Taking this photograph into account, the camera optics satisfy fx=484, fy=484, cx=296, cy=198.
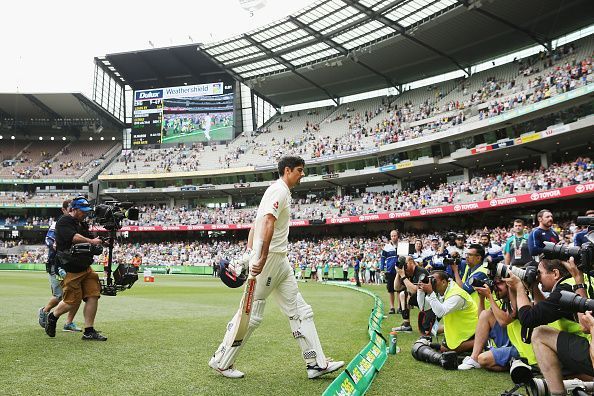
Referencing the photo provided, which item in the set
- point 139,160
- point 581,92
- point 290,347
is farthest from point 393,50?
point 290,347

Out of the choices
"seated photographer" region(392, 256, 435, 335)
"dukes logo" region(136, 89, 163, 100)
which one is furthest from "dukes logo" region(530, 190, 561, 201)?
"dukes logo" region(136, 89, 163, 100)

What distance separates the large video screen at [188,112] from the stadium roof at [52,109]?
603cm

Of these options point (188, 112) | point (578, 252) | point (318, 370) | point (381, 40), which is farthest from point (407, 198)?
point (578, 252)

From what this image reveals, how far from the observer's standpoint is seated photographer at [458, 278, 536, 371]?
207 inches

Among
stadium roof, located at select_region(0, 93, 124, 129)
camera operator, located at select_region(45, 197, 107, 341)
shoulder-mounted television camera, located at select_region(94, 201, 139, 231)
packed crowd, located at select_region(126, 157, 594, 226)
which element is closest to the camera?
shoulder-mounted television camera, located at select_region(94, 201, 139, 231)

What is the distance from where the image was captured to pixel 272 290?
18.0 feet

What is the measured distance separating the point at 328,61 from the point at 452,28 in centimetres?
1317

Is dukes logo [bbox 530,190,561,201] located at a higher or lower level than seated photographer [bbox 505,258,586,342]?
higher

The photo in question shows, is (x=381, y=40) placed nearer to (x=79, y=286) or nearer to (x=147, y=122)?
(x=147, y=122)

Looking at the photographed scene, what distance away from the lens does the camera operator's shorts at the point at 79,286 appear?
7.30 meters

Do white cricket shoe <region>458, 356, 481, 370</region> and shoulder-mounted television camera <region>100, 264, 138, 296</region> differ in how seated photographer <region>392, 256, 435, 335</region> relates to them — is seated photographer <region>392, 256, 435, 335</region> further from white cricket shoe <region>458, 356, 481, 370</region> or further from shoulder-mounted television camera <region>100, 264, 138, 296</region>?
shoulder-mounted television camera <region>100, 264, 138, 296</region>

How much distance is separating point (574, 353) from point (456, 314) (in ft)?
7.50

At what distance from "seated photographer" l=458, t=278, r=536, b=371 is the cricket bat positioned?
2.50m

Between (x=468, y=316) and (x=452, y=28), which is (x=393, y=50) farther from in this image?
(x=468, y=316)
